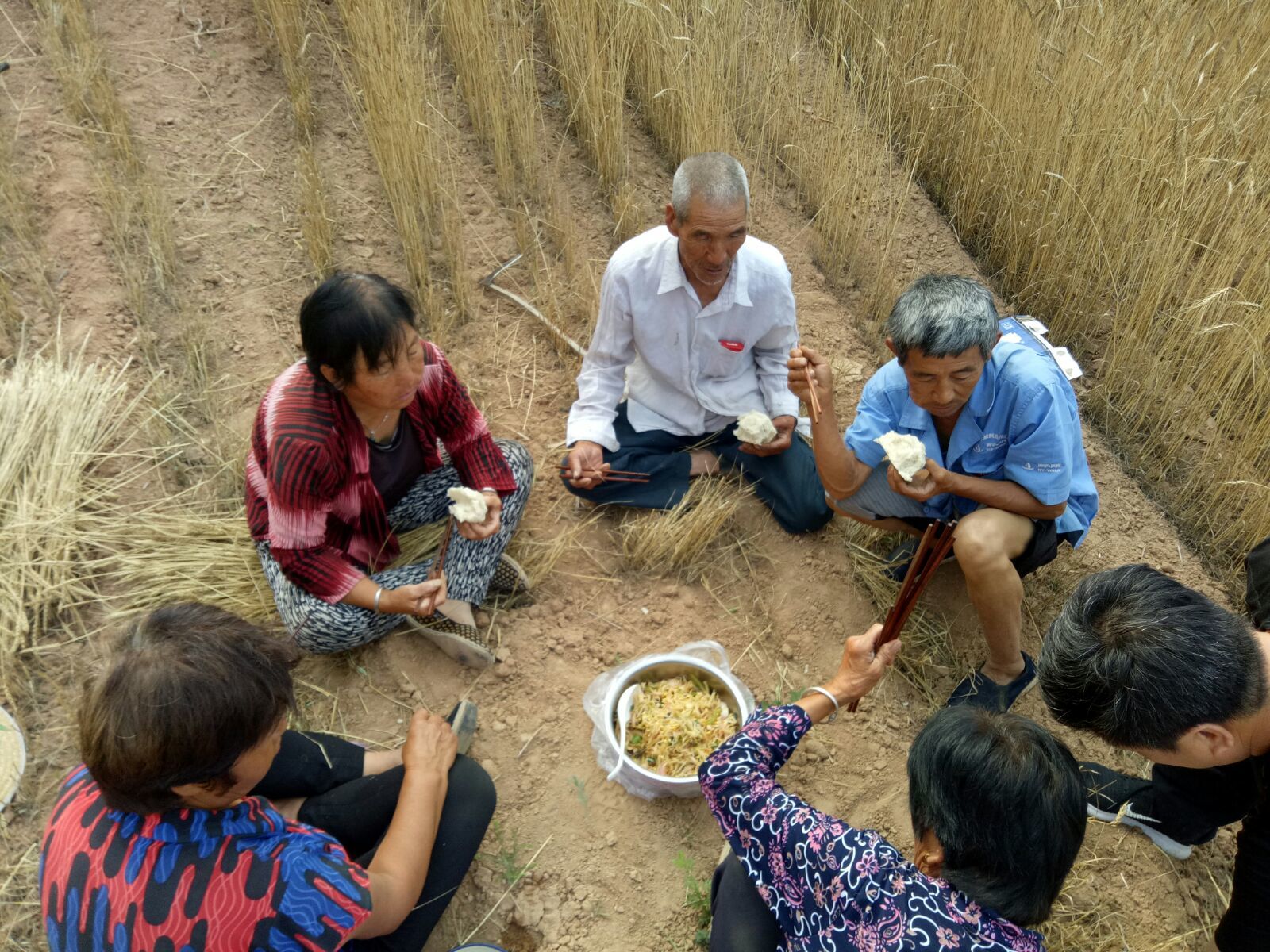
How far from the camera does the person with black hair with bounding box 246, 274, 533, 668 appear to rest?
218 centimetres

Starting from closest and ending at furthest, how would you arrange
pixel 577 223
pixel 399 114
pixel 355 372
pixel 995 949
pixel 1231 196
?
pixel 995 949
pixel 355 372
pixel 1231 196
pixel 399 114
pixel 577 223

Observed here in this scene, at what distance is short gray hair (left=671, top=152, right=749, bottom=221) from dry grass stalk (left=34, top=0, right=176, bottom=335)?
2.22 meters

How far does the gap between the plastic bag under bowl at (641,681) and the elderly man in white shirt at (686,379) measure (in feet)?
2.32

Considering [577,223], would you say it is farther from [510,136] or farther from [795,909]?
Result: [795,909]

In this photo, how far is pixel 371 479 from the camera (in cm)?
261

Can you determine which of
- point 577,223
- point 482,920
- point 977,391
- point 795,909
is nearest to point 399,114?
point 577,223

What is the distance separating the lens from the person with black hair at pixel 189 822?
153 centimetres

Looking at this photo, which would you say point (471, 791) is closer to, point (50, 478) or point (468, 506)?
point (468, 506)

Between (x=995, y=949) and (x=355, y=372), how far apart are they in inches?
68.7

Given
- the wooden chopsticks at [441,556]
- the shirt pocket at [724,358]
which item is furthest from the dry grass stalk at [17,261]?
the shirt pocket at [724,358]

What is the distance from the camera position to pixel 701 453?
3.27 m

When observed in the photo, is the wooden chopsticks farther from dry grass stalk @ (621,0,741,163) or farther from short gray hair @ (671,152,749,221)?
dry grass stalk @ (621,0,741,163)

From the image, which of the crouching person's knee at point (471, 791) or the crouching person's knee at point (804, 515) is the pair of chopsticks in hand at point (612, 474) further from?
the crouching person's knee at point (471, 791)

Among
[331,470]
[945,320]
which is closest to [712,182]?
[945,320]
